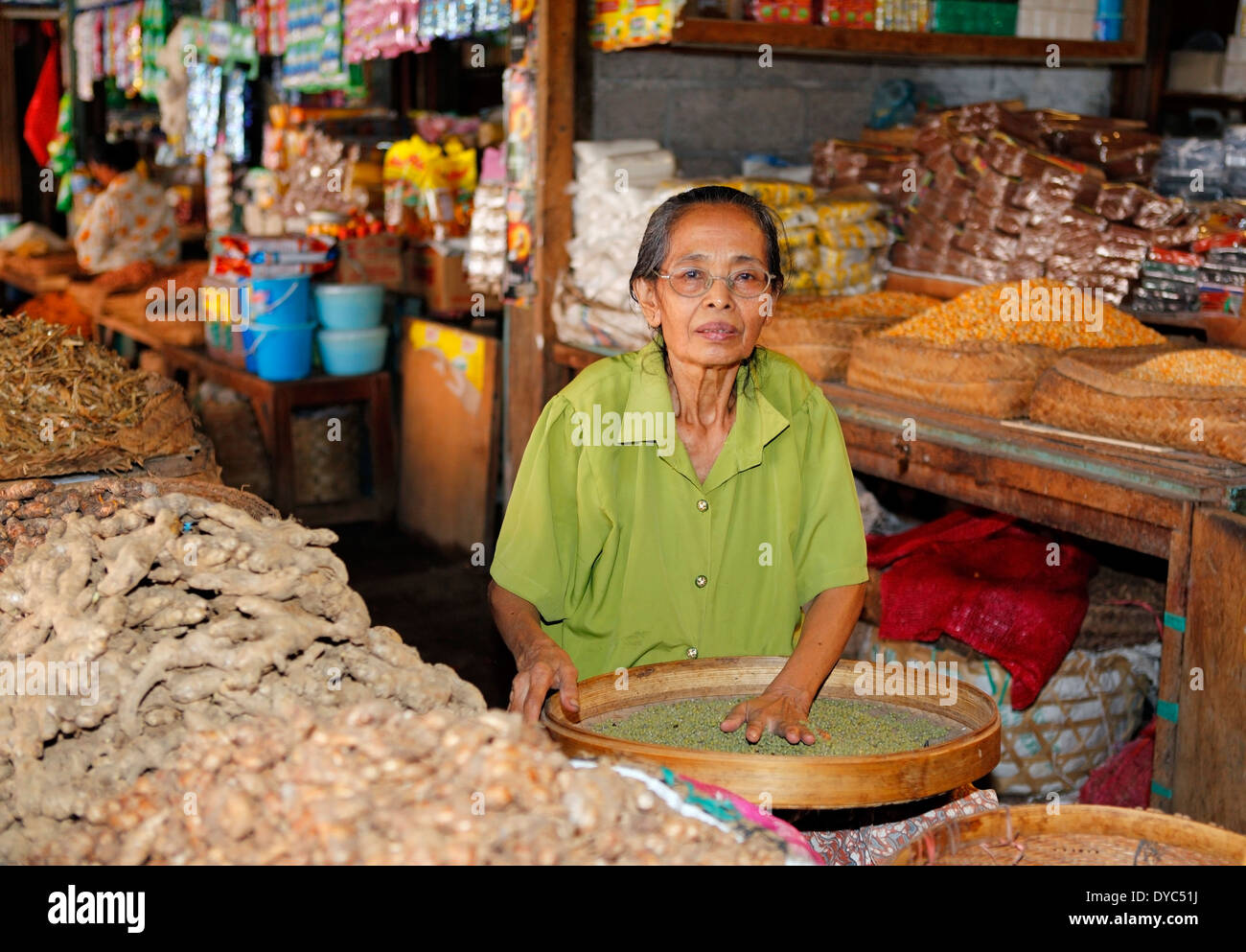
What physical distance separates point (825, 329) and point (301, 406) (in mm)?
2987

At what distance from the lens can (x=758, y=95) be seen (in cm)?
459

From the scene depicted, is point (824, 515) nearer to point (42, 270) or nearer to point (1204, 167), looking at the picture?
point (1204, 167)

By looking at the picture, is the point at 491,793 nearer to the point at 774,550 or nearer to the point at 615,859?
the point at 615,859

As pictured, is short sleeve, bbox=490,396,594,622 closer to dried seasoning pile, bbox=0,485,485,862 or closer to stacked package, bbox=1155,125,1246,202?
dried seasoning pile, bbox=0,485,485,862

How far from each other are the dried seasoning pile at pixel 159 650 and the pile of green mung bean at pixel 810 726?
1.20 feet

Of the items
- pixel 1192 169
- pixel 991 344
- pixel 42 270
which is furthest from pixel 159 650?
pixel 42 270

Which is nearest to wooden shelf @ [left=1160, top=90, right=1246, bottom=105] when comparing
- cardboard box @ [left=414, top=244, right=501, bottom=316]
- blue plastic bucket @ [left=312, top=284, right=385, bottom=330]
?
cardboard box @ [left=414, top=244, right=501, bottom=316]

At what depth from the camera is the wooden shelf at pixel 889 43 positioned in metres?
3.86

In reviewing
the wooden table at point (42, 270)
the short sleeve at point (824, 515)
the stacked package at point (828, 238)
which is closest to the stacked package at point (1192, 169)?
the stacked package at point (828, 238)

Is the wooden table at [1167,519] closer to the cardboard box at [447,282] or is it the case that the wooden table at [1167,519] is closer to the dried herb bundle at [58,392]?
the dried herb bundle at [58,392]
